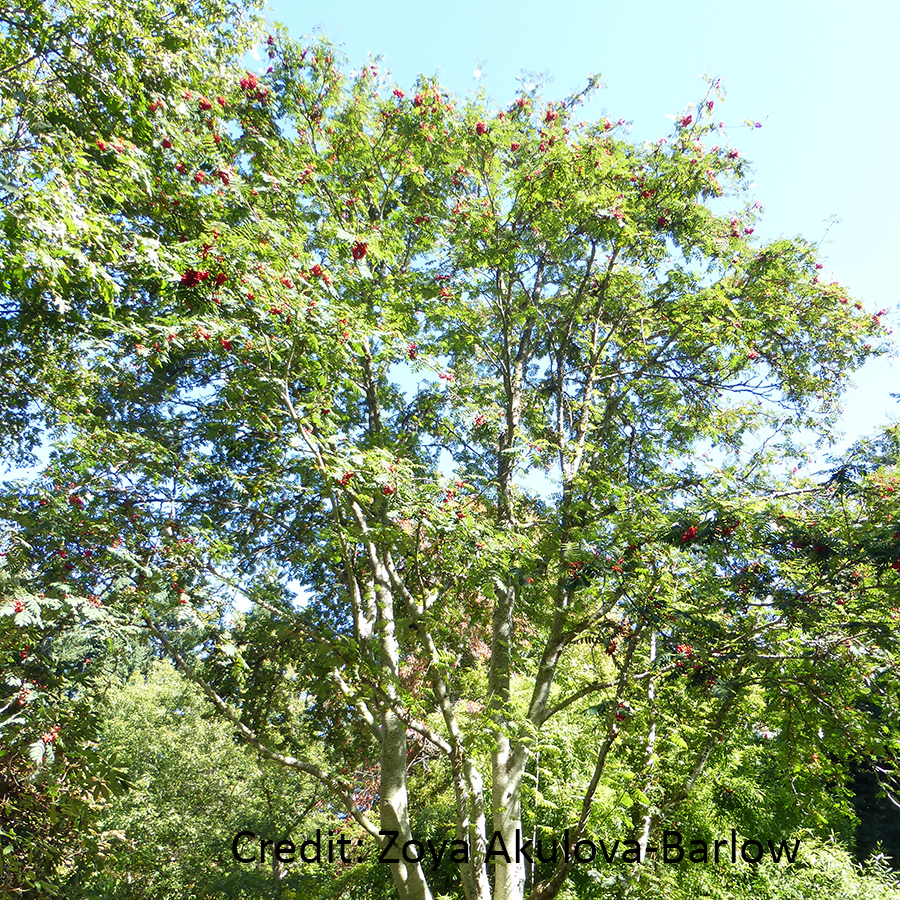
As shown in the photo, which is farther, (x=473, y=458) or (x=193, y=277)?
(x=473, y=458)

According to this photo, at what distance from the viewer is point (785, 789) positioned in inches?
209

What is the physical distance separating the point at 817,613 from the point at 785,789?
1975 millimetres

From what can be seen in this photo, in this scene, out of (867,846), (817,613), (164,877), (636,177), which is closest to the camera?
(817,613)

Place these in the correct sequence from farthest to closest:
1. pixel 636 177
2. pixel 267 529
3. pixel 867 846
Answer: pixel 867 846, pixel 267 529, pixel 636 177

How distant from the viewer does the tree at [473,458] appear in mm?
4570

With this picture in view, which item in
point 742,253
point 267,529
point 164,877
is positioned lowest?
point 164,877

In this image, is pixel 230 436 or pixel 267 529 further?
pixel 267 529

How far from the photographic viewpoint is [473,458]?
743 centimetres

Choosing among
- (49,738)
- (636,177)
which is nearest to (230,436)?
(49,738)

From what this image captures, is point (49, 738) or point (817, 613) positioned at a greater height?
point (817, 613)

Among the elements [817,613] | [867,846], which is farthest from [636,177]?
[867,846]

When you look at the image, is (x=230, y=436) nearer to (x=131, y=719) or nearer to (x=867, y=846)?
(x=131, y=719)

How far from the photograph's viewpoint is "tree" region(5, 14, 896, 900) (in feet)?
15.0

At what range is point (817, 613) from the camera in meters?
4.48
